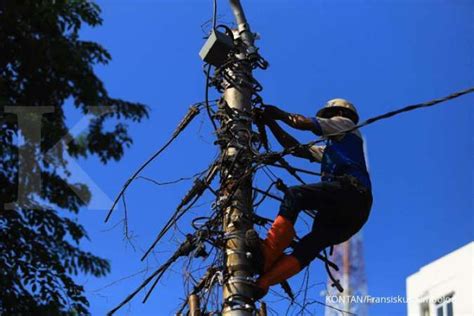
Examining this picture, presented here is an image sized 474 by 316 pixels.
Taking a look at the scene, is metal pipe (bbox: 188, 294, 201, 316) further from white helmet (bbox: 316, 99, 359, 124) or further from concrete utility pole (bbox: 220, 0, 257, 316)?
white helmet (bbox: 316, 99, 359, 124)

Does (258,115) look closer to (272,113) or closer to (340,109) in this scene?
(272,113)

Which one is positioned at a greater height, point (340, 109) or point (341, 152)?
point (340, 109)

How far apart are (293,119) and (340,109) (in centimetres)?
38

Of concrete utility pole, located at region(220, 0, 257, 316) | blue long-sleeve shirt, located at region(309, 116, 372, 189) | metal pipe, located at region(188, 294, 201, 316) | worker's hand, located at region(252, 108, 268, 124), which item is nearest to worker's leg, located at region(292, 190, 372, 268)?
blue long-sleeve shirt, located at region(309, 116, 372, 189)

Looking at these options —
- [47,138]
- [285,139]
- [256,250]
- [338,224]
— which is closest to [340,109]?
[285,139]

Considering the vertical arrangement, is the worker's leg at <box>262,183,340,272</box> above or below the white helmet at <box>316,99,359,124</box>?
below

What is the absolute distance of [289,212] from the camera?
11.6 feet

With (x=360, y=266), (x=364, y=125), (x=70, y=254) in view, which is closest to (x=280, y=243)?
(x=364, y=125)

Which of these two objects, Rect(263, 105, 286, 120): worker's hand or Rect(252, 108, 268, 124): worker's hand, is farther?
Rect(252, 108, 268, 124): worker's hand

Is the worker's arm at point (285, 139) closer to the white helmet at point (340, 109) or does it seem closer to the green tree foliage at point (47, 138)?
the white helmet at point (340, 109)

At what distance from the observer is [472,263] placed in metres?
13.2

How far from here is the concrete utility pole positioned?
3.41 meters

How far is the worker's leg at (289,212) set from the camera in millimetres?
3506

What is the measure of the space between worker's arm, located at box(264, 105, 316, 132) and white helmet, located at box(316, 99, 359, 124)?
0.30m
